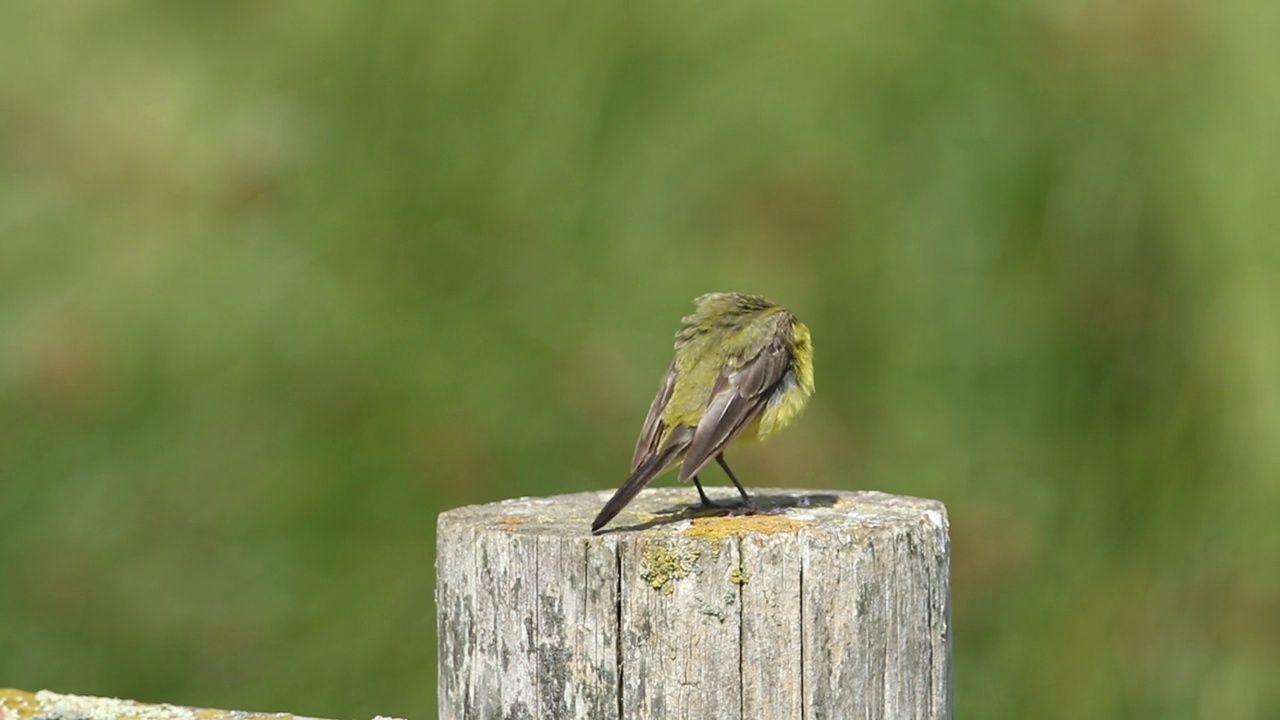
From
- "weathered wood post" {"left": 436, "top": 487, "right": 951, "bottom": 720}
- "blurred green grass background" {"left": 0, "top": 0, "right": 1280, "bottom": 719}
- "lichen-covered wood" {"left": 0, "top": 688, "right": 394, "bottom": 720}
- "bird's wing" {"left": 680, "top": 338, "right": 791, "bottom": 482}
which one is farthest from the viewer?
"blurred green grass background" {"left": 0, "top": 0, "right": 1280, "bottom": 719}

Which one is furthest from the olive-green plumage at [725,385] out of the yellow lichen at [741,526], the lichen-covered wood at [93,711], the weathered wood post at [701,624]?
the lichen-covered wood at [93,711]

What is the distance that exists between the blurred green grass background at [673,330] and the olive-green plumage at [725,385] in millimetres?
1777

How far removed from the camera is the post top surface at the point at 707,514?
3215mm

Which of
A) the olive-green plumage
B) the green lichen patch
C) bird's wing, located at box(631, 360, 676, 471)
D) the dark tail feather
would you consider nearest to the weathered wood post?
the green lichen patch

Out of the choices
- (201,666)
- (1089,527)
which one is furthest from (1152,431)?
(201,666)

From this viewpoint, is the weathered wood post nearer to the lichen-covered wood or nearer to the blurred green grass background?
the lichen-covered wood

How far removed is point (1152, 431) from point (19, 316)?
15.2 ft

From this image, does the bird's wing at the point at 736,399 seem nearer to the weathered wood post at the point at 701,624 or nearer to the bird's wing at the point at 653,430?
the bird's wing at the point at 653,430

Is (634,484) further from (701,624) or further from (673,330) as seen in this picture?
(673,330)

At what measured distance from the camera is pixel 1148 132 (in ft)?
21.9

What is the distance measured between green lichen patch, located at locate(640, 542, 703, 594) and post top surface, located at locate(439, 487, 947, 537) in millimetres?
71

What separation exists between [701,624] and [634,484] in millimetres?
783

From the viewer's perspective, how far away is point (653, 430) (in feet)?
14.1

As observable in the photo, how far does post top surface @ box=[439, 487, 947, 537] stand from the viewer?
3.21 m
